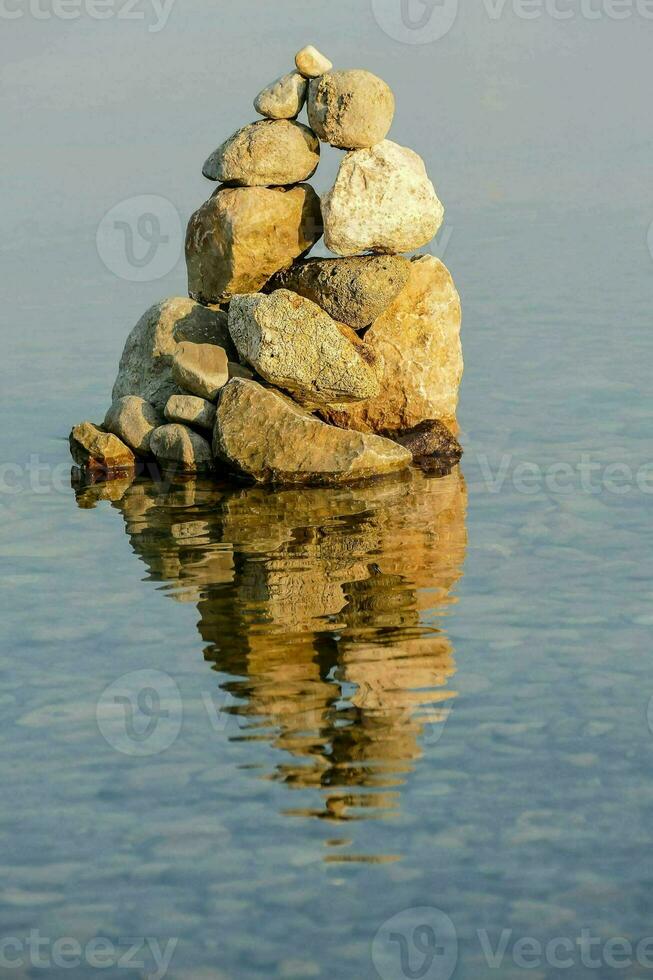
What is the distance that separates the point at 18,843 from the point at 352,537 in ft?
27.4

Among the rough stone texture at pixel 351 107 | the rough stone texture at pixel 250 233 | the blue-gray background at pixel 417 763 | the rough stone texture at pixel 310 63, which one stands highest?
the rough stone texture at pixel 310 63

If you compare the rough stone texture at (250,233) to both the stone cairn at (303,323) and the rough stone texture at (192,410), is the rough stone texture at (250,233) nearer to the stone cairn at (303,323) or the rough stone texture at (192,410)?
the stone cairn at (303,323)

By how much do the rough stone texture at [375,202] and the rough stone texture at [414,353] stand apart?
1.11 metres

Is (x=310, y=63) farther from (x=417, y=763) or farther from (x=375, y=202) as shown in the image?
(x=417, y=763)

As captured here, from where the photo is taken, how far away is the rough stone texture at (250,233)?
22984 millimetres

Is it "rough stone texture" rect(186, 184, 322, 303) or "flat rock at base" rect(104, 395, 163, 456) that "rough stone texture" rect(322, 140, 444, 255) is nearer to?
"rough stone texture" rect(186, 184, 322, 303)

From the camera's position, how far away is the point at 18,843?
1184 centimetres

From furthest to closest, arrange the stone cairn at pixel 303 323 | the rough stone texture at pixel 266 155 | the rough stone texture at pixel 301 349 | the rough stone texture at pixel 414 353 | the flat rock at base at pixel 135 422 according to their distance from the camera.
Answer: the rough stone texture at pixel 414 353 → the flat rock at base at pixel 135 422 → the rough stone texture at pixel 266 155 → the rough stone texture at pixel 301 349 → the stone cairn at pixel 303 323

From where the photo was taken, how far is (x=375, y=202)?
22.7 meters

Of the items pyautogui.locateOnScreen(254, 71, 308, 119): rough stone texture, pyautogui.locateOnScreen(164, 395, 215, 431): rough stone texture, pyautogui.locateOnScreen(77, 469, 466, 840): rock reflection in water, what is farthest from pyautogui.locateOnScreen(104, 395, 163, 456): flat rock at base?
pyautogui.locateOnScreen(254, 71, 308, 119): rough stone texture

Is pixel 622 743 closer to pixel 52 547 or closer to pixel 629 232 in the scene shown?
pixel 52 547

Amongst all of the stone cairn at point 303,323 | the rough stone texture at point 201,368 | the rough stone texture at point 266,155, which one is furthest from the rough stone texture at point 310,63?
the rough stone texture at point 201,368

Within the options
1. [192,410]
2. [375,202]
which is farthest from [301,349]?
[375,202]

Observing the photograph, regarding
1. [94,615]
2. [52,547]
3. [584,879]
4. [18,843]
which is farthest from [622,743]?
[52,547]
